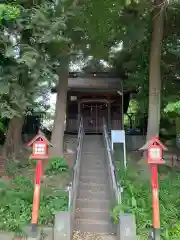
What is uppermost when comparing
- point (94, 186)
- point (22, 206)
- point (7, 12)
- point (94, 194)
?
point (7, 12)

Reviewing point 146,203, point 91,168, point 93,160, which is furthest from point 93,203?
point 93,160

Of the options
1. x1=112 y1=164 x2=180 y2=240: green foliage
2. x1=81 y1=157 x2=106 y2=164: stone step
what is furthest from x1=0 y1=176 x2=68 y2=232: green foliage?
x1=81 y1=157 x2=106 y2=164: stone step

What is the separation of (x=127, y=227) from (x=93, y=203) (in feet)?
7.30

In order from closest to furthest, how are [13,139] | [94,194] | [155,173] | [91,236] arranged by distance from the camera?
[155,173] < [91,236] < [94,194] < [13,139]

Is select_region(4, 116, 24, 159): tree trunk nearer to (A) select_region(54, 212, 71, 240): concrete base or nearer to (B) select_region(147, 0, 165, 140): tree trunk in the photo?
(B) select_region(147, 0, 165, 140): tree trunk

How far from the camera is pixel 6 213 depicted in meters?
8.00

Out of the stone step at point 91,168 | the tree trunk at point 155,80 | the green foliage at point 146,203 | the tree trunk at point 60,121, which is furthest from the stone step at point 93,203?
the tree trunk at point 155,80

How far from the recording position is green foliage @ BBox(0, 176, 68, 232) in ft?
24.9

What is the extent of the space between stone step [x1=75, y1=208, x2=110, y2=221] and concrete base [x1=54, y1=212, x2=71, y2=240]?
55.9 inches

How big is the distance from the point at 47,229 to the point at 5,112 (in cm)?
341

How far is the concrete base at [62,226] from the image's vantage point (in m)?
7.11

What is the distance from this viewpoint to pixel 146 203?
8.38 metres

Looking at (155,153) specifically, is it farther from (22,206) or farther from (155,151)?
(22,206)

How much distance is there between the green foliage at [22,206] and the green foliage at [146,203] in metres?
1.59
